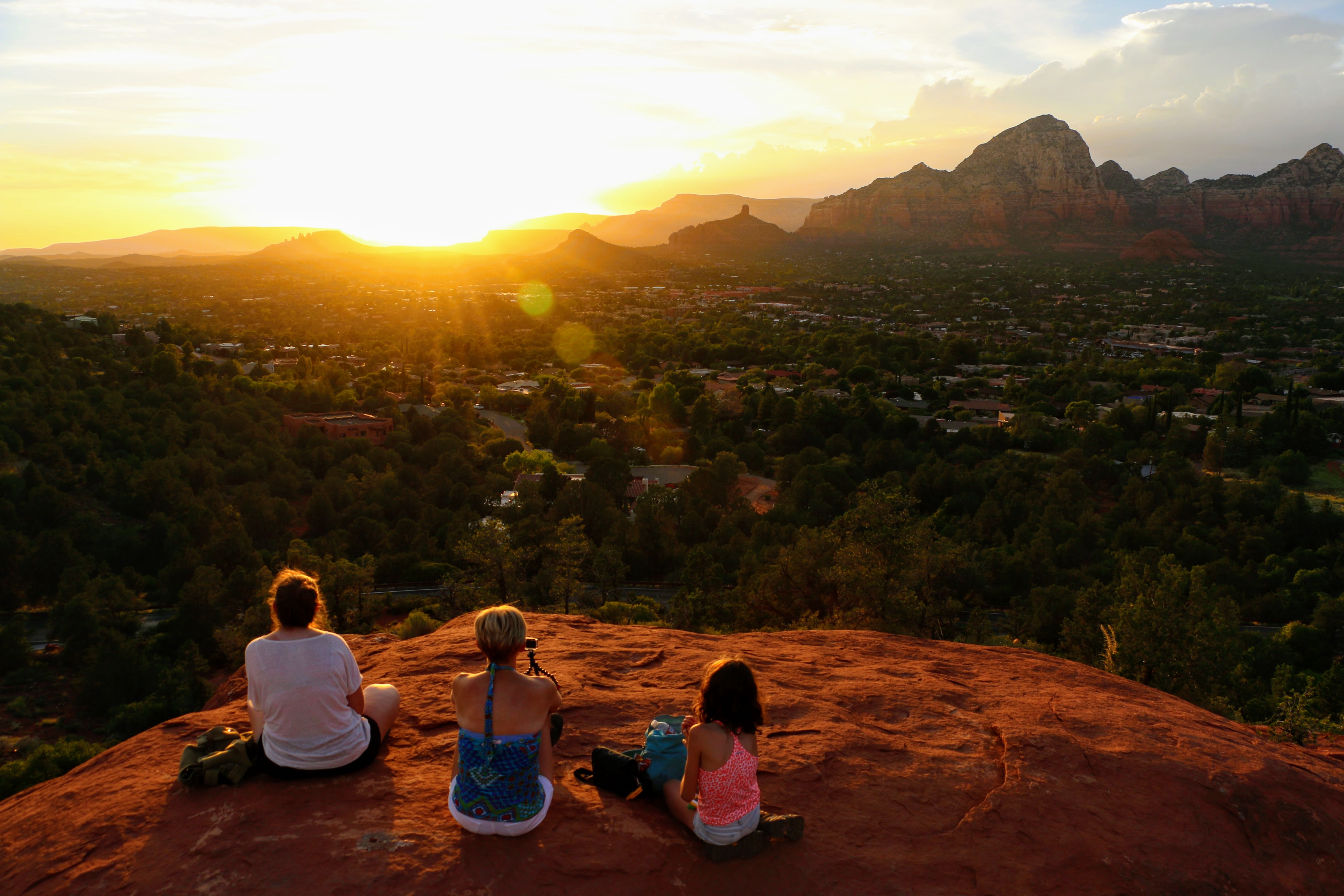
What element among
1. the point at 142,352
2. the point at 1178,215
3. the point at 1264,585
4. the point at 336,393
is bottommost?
the point at 1264,585

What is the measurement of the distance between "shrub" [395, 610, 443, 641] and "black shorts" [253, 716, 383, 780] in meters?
5.53

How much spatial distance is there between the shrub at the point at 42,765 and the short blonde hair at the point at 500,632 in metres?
11.8

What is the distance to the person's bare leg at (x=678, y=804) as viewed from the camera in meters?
3.92

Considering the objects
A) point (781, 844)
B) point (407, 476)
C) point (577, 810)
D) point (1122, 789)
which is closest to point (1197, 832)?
point (1122, 789)

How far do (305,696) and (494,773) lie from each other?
1.07m

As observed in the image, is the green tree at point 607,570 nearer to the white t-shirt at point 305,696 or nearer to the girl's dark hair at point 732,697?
the white t-shirt at point 305,696

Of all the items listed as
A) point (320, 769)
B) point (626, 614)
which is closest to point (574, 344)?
point (626, 614)

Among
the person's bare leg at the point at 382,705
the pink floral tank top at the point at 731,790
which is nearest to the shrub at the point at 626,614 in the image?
the person's bare leg at the point at 382,705

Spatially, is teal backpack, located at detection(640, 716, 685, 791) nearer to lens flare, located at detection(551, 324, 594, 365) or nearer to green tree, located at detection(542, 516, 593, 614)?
green tree, located at detection(542, 516, 593, 614)

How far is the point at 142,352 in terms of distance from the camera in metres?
47.2

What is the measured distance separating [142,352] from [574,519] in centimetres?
3827

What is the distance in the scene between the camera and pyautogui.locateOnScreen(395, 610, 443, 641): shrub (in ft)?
36.6

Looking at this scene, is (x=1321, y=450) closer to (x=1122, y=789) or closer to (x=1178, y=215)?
(x=1122, y=789)

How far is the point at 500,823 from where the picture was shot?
12.4 feet
